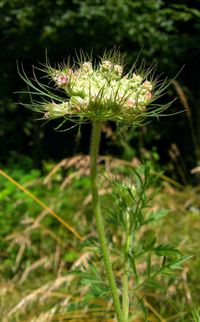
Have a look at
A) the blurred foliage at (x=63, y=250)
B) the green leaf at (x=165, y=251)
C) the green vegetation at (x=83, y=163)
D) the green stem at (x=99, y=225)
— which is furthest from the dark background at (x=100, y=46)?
the green stem at (x=99, y=225)

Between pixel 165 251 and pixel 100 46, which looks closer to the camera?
pixel 165 251

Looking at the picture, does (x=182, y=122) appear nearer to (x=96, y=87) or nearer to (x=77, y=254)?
(x=77, y=254)

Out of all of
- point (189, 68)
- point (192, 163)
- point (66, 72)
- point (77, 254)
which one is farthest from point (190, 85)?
point (66, 72)

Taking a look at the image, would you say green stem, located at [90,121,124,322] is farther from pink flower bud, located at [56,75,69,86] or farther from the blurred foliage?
the blurred foliage

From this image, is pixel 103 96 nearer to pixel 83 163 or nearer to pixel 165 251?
pixel 165 251

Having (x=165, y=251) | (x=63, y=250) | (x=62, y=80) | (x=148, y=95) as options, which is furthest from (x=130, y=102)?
(x=63, y=250)

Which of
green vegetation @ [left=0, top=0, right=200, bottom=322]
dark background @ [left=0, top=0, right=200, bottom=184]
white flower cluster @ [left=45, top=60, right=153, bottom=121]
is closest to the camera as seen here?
white flower cluster @ [left=45, top=60, right=153, bottom=121]

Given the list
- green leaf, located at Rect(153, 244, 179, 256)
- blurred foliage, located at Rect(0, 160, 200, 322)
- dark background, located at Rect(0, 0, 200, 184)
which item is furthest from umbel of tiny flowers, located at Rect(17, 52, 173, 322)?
dark background, located at Rect(0, 0, 200, 184)
